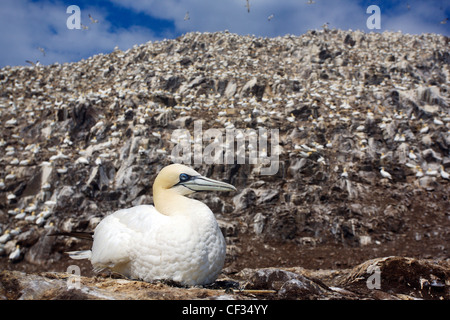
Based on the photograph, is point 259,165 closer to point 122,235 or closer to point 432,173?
point 432,173

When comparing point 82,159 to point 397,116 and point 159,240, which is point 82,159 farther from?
point 397,116

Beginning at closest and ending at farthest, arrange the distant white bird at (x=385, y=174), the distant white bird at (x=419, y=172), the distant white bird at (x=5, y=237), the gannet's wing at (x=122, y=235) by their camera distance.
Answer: the gannet's wing at (x=122, y=235) < the distant white bird at (x=5, y=237) < the distant white bird at (x=385, y=174) < the distant white bird at (x=419, y=172)

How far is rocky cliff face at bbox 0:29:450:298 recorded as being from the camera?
1166 cm

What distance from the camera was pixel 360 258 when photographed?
10.6 metres

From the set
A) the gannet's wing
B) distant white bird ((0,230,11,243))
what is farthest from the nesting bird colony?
the gannet's wing

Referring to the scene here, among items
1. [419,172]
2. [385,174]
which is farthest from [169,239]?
[419,172]

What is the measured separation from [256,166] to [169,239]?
11648mm

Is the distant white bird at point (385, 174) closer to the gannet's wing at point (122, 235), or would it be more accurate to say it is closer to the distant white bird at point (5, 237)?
the gannet's wing at point (122, 235)

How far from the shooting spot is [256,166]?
14656mm

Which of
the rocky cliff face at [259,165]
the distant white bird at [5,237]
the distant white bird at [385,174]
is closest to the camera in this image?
the rocky cliff face at [259,165]

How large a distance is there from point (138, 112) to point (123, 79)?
36.4ft

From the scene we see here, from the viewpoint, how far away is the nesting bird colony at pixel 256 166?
39.1 ft

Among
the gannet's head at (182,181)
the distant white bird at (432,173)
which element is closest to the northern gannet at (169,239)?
the gannet's head at (182,181)
